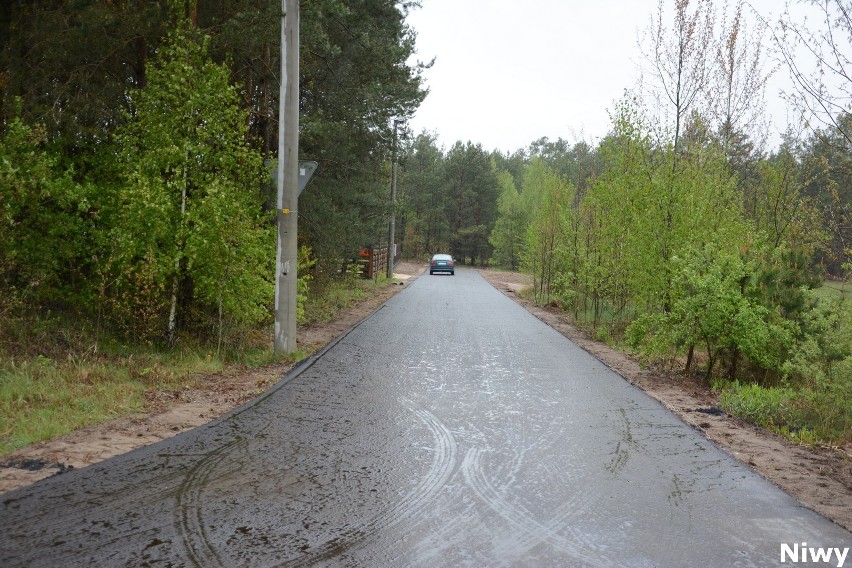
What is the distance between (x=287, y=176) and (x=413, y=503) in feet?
24.7

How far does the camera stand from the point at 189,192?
10898mm

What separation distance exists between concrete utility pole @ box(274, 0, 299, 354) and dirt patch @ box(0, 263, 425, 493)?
972 millimetres

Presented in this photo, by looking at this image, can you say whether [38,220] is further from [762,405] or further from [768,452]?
[762,405]

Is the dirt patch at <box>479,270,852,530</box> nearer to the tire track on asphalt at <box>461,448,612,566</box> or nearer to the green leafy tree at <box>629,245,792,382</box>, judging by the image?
the green leafy tree at <box>629,245,792,382</box>

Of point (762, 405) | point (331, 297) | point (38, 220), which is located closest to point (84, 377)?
point (38, 220)

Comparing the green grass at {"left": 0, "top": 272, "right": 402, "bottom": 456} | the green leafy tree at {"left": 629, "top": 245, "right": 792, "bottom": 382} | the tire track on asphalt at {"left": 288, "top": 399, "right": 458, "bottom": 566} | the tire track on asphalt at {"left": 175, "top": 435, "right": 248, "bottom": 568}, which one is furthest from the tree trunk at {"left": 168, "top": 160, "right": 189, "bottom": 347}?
the green leafy tree at {"left": 629, "top": 245, "right": 792, "bottom": 382}

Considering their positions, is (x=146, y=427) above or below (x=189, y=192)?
below

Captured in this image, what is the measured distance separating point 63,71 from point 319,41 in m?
4.52

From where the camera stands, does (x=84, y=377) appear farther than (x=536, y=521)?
Yes

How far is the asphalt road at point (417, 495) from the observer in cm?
396

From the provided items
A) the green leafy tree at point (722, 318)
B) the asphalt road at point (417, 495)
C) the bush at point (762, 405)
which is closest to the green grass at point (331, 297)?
the green leafy tree at point (722, 318)

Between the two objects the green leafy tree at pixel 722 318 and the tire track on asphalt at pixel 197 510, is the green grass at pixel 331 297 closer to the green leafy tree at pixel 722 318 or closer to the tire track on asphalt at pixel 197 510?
the green leafy tree at pixel 722 318

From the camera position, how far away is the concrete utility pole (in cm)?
1112

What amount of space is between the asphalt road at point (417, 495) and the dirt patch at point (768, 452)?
219 millimetres
